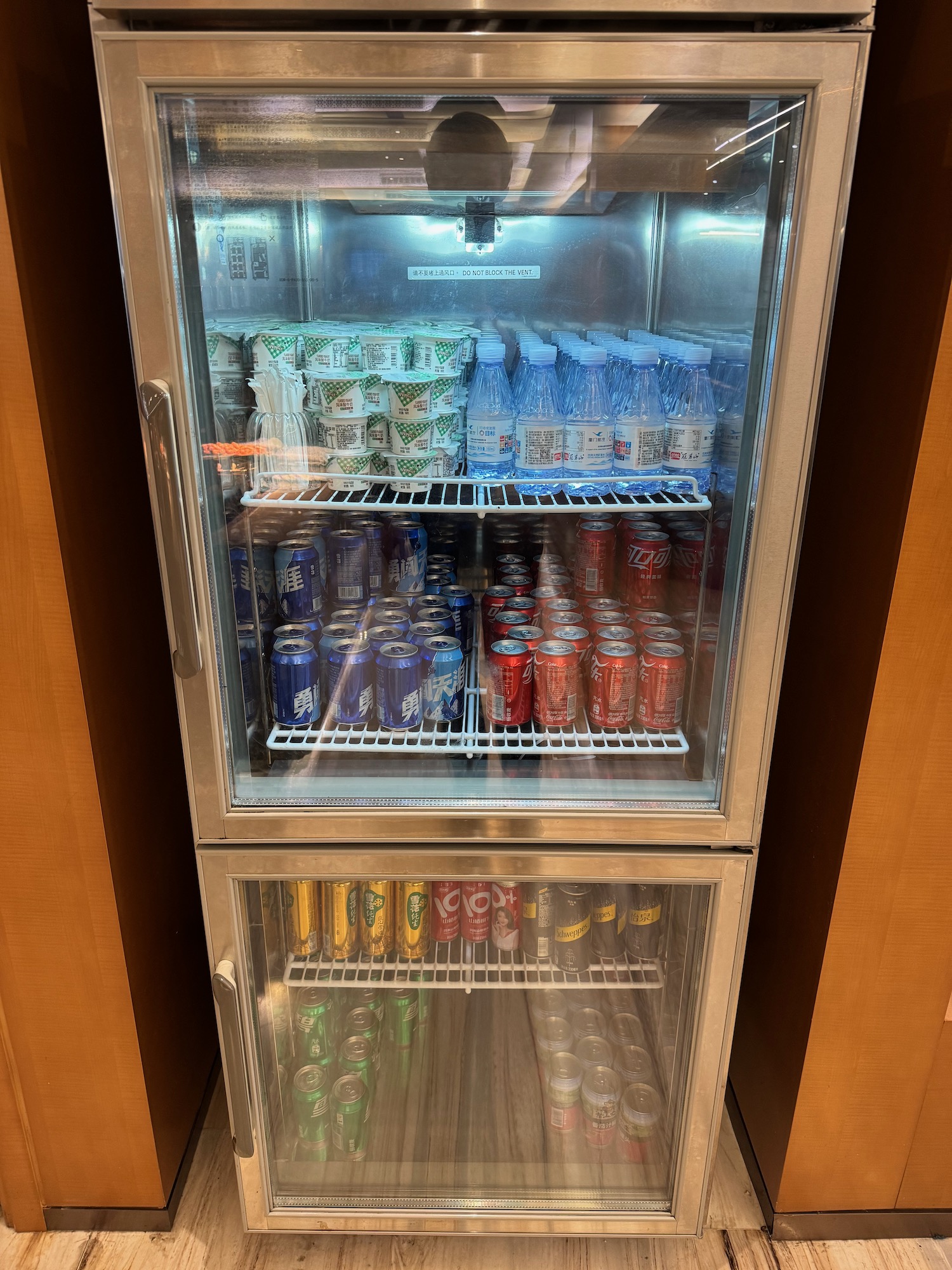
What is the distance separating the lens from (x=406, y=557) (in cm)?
153

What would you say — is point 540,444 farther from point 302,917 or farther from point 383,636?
point 302,917

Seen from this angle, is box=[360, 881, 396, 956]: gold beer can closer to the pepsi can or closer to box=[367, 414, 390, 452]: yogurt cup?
the pepsi can

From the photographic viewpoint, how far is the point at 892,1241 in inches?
60.7

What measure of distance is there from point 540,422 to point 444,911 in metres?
0.87

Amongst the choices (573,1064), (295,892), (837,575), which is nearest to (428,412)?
(837,575)

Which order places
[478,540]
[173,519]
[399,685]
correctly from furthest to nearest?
1. [478,540]
2. [399,685]
3. [173,519]

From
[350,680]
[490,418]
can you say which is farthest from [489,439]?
[350,680]

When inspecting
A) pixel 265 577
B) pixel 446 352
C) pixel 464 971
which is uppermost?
pixel 446 352

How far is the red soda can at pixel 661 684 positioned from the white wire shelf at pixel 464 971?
1.57 ft

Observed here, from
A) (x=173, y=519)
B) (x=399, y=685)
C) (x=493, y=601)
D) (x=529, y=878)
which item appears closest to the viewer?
(x=173, y=519)

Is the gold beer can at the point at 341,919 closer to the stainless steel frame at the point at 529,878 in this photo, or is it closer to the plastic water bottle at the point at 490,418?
the stainless steel frame at the point at 529,878

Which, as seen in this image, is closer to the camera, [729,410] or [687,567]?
[729,410]

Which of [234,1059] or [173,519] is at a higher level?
[173,519]

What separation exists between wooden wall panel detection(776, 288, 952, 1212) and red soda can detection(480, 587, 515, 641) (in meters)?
0.60
